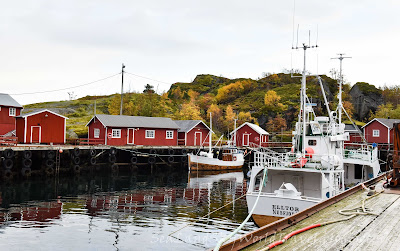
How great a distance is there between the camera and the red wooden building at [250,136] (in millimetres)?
63866

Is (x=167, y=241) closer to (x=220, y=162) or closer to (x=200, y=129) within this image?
(x=220, y=162)

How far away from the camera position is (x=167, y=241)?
1541 cm

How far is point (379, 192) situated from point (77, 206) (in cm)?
1681

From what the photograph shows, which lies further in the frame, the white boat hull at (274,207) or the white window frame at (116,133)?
the white window frame at (116,133)

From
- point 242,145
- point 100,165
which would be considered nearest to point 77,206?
point 100,165

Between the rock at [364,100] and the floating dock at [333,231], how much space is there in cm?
7838

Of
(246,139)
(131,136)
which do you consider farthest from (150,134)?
(246,139)

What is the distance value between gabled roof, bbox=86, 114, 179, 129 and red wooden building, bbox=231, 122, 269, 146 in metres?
14.2

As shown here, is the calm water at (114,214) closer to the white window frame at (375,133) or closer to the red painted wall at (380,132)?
the red painted wall at (380,132)

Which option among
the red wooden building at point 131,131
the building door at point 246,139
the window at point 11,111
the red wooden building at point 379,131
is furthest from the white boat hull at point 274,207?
the red wooden building at point 379,131

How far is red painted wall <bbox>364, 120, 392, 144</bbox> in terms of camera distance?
2395 inches

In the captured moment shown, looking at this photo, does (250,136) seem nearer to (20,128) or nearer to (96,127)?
(96,127)

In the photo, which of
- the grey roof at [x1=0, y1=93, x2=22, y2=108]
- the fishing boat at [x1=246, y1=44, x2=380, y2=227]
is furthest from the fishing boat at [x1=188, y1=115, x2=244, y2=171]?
the fishing boat at [x1=246, y1=44, x2=380, y2=227]

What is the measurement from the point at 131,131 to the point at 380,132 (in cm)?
4132
